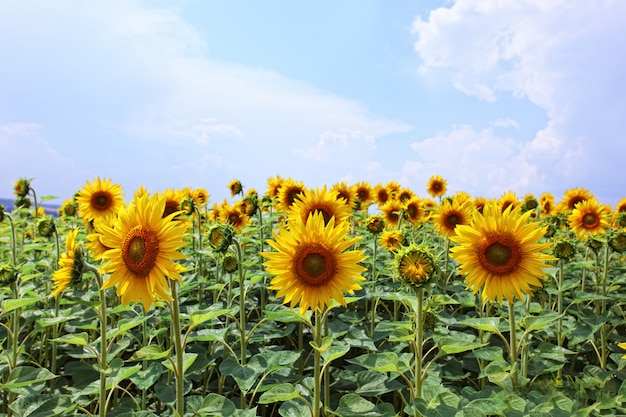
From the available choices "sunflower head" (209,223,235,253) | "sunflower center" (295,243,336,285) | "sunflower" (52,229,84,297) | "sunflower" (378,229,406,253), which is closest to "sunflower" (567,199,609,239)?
"sunflower" (378,229,406,253)

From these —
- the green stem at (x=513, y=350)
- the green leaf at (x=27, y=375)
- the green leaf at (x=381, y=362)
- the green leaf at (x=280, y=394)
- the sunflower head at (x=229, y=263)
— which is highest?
the sunflower head at (x=229, y=263)

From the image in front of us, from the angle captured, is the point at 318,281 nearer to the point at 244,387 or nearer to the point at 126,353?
the point at 244,387

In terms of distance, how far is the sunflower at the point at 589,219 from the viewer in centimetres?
705

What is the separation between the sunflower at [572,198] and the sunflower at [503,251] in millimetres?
6440

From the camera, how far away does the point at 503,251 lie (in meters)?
3.34

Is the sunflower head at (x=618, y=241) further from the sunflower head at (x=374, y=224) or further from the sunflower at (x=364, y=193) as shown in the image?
the sunflower at (x=364, y=193)

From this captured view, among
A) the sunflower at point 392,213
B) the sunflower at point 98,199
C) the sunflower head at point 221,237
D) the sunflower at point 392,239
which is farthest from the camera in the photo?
the sunflower at point 392,213

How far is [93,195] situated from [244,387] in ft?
15.6

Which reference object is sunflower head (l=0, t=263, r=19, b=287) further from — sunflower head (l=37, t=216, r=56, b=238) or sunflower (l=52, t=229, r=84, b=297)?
sunflower head (l=37, t=216, r=56, b=238)

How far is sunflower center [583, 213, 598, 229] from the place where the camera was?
23.3ft

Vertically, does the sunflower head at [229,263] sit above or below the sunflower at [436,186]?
below

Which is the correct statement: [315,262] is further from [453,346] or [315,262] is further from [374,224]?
[374,224]

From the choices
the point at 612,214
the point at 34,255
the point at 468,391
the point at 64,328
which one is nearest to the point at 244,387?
the point at 468,391

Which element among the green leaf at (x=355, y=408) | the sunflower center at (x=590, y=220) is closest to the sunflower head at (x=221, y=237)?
the green leaf at (x=355, y=408)
